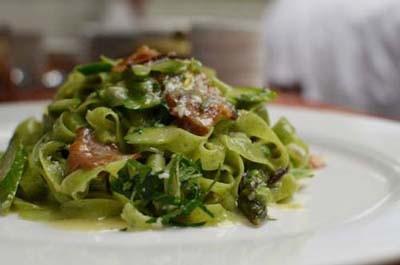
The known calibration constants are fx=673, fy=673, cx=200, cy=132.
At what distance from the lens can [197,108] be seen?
1.36 m

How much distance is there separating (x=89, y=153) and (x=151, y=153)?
12 centimetres

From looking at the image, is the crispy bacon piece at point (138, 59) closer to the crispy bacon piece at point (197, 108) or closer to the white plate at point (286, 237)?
the crispy bacon piece at point (197, 108)

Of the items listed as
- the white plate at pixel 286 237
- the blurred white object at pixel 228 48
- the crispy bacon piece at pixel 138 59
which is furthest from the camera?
the blurred white object at pixel 228 48

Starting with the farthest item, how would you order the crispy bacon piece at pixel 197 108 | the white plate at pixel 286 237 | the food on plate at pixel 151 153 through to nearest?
the crispy bacon piece at pixel 197 108 → the food on plate at pixel 151 153 → the white plate at pixel 286 237

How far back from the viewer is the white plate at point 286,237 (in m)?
0.92

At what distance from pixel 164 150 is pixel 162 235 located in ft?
0.81

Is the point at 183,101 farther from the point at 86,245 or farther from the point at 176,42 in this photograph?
the point at 176,42

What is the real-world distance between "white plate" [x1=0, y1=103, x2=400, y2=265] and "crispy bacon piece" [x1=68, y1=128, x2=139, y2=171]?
0.49 feet

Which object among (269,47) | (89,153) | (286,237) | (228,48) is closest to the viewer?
(286,237)

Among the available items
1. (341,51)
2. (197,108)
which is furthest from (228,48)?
(341,51)

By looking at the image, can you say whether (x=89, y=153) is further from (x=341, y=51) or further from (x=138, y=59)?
(x=341, y=51)

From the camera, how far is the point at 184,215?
1.17m

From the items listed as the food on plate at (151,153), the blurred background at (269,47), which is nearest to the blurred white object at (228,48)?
the blurred background at (269,47)

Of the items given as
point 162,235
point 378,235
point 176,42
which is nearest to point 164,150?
point 162,235
